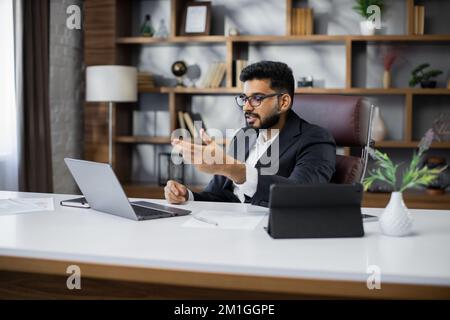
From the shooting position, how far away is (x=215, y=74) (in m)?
4.25

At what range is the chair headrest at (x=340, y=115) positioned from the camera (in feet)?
7.29

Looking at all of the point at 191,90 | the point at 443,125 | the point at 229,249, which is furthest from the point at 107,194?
the point at 443,125

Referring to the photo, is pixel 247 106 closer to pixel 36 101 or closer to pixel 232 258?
pixel 232 258

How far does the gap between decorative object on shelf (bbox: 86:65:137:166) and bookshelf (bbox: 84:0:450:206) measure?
0.27 meters

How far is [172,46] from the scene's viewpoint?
14.8 ft

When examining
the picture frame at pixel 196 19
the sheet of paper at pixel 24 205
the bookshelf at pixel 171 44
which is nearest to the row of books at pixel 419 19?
the bookshelf at pixel 171 44

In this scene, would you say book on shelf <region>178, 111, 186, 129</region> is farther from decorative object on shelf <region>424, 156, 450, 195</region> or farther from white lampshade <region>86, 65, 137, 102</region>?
decorative object on shelf <region>424, 156, 450, 195</region>

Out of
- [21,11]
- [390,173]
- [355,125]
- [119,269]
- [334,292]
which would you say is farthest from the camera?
[21,11]

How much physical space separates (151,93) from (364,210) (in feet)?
A: 9.70

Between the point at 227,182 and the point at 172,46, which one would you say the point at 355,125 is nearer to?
the point at 227,182

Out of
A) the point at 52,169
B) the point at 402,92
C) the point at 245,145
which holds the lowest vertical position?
the point at 52,169

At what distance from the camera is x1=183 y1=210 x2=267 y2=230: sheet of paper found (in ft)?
5.31

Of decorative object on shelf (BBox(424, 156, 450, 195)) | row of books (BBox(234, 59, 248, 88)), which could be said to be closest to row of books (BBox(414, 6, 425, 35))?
decorative object on shelf (BBox(424, 156, 450, 195))

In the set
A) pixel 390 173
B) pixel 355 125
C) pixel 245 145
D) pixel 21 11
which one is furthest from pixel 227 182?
pixel 21 11
